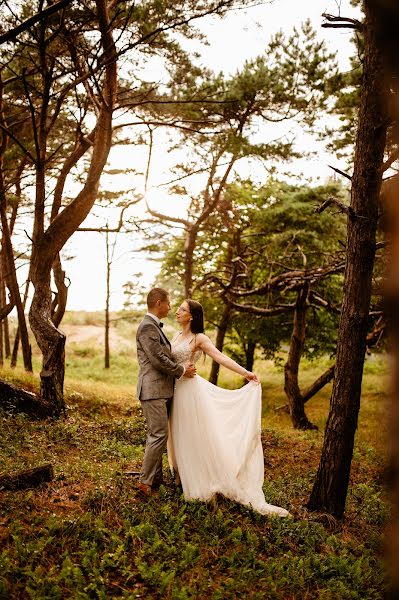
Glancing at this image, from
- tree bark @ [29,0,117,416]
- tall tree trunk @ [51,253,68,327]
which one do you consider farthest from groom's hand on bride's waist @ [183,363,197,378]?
tall tree trunk @ [51,253,68,327]

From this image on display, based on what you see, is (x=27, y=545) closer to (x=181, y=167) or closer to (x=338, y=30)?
(x=338, y=30)

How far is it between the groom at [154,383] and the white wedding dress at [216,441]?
222 mm

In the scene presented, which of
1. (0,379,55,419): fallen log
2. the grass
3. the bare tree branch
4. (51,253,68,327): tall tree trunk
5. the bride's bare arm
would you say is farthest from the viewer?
(51,253,68,327): tall tree trunk

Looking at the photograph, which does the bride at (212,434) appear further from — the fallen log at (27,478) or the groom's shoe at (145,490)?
the fallen log at (27,478)

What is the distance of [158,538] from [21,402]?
17.8 feet

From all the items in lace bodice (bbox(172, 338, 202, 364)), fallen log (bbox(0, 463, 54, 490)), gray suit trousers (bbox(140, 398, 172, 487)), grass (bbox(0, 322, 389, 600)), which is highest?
lace bodice (bbox(172, 338, 202, 364))

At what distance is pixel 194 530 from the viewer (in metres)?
5.36

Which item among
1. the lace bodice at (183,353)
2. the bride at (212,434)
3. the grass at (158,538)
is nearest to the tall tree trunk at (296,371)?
the grass at (158,538)

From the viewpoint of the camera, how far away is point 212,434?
20.2 feet

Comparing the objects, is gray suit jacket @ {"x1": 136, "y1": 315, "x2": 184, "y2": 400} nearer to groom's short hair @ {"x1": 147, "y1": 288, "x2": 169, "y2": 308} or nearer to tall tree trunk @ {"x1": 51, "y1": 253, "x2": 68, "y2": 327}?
groom's short hair @ {"x1": 147, "y1": 288, "x2": 169, "y2": 308}

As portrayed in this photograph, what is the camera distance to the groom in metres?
6.01

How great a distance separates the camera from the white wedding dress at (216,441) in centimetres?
607

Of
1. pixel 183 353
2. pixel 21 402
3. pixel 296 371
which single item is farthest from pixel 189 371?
pixel 296 371

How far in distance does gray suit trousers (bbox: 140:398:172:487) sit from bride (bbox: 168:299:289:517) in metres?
0.26
